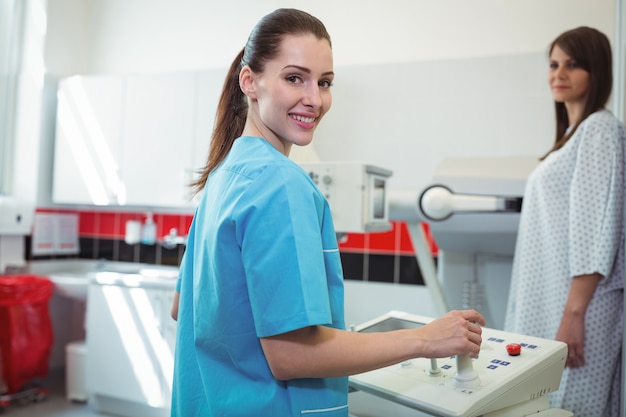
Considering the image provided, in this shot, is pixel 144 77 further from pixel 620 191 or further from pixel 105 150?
pixel 620 191

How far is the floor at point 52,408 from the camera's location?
107 inches

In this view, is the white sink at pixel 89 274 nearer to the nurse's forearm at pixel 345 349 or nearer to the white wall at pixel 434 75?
the white wall at pixel 434 75

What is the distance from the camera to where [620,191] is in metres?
1.32

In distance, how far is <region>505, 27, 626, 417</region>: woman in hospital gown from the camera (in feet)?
4.30

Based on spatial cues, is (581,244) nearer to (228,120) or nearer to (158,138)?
(228,120)

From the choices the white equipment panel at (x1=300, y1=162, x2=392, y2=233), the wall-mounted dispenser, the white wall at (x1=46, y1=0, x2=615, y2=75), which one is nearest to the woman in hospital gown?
the white equipment panel at (x1=300, y1=162, x2=392, y2=233)

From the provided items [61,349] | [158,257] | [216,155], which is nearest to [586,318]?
[216,155]

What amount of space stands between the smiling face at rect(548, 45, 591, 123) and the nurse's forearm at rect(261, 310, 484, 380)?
988 mm

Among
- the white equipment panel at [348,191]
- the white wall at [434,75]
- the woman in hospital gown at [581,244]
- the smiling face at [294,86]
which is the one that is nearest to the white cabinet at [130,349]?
the white wall at [434,75]

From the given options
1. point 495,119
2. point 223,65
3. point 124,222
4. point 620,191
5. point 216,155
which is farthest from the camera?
point 124,222

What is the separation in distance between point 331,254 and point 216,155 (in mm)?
341

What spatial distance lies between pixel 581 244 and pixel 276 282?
938mm

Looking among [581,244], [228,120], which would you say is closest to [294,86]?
[228,120]

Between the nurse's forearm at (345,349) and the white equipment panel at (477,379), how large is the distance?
7 cm
